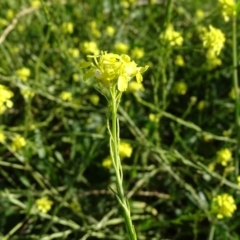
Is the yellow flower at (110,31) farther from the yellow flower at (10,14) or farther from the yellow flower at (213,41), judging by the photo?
the yellow flower at (213,41)

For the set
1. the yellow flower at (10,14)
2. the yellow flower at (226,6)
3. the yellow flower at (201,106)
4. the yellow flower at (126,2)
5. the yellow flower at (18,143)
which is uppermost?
the yellow flower at (10,14)

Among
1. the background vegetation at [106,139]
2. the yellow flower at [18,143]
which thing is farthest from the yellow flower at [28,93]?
the yellow flower at [18,143]

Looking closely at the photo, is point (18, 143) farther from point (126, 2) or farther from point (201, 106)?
point (126, 2)

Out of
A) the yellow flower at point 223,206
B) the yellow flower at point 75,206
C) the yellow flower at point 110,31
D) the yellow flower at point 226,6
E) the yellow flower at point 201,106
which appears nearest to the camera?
the yellow flower at point 223,206

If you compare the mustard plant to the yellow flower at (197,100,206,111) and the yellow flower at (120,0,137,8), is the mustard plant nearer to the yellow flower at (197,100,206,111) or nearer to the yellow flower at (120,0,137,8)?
the yellow flower at (197,100,206,111)

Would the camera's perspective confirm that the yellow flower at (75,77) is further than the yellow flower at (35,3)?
No

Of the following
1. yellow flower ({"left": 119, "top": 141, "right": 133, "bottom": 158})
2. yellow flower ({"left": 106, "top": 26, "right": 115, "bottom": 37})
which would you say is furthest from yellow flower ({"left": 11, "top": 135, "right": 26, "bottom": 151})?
yellow flower ({"left": 106, "top": 26, "right": 115, "bottom": 37})

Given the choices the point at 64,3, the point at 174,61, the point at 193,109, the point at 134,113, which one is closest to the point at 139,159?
the point at 134,113
